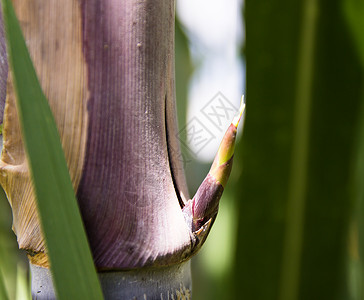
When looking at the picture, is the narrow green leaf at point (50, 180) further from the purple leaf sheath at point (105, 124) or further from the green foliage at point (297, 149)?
the green foliage at point (297, 149)

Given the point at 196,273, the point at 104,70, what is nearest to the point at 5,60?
the point at 104,70

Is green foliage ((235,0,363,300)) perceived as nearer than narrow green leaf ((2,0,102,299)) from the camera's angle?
No

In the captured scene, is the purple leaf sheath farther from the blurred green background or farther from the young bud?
the blurred green background

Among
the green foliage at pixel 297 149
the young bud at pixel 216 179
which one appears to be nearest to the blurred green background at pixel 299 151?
the green foliage at pixel 297 149

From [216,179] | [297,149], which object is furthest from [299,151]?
[216,179]

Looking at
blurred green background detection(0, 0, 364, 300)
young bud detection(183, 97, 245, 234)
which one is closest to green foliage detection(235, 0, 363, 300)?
blurred green background detection(0, 0, 364, 300)
